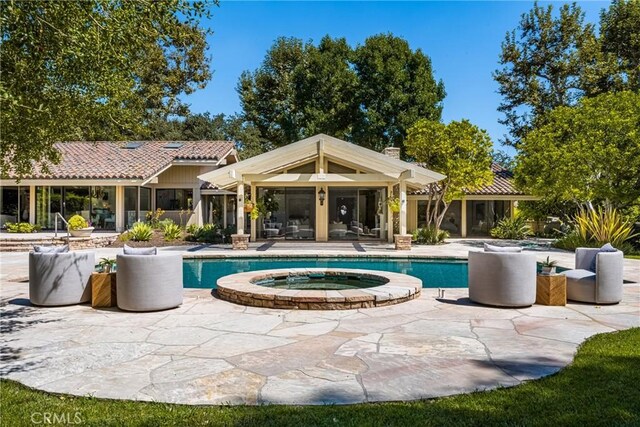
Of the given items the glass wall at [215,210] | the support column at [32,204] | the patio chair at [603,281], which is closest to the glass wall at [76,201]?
the support column at [32,204]

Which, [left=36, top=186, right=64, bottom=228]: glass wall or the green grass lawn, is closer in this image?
the green grass lawn

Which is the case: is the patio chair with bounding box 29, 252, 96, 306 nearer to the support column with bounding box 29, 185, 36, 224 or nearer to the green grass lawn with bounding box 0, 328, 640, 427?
the green grass lawn with bounding box 0, 328, 640, 427

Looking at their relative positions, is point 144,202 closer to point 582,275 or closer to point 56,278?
point 56,278

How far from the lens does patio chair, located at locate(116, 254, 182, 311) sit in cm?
691

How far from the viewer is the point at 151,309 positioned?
23.2 feet

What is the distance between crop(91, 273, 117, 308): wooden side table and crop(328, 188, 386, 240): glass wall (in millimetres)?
14194

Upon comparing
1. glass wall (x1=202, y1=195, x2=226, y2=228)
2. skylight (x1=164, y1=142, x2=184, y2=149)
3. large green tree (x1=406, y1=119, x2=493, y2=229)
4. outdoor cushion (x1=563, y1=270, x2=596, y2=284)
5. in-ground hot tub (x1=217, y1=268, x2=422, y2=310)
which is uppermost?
skylight (x1=164, y1=142, x2=184, y2=149)

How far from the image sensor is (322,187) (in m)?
20.7

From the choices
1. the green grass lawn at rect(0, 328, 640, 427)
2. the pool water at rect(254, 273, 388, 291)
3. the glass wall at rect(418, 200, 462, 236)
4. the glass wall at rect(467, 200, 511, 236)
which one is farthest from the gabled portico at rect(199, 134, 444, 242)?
the green grass lawn at rect(0, 328, 640, 427)

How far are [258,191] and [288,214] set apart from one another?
1.83 m

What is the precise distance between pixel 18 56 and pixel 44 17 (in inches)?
25.0

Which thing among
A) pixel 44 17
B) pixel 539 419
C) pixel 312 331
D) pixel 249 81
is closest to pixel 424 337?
pixel 312 331

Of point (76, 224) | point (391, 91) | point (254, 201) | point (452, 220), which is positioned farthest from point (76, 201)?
point (452, 220)

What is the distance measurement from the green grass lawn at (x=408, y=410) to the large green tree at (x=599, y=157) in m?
16.9
